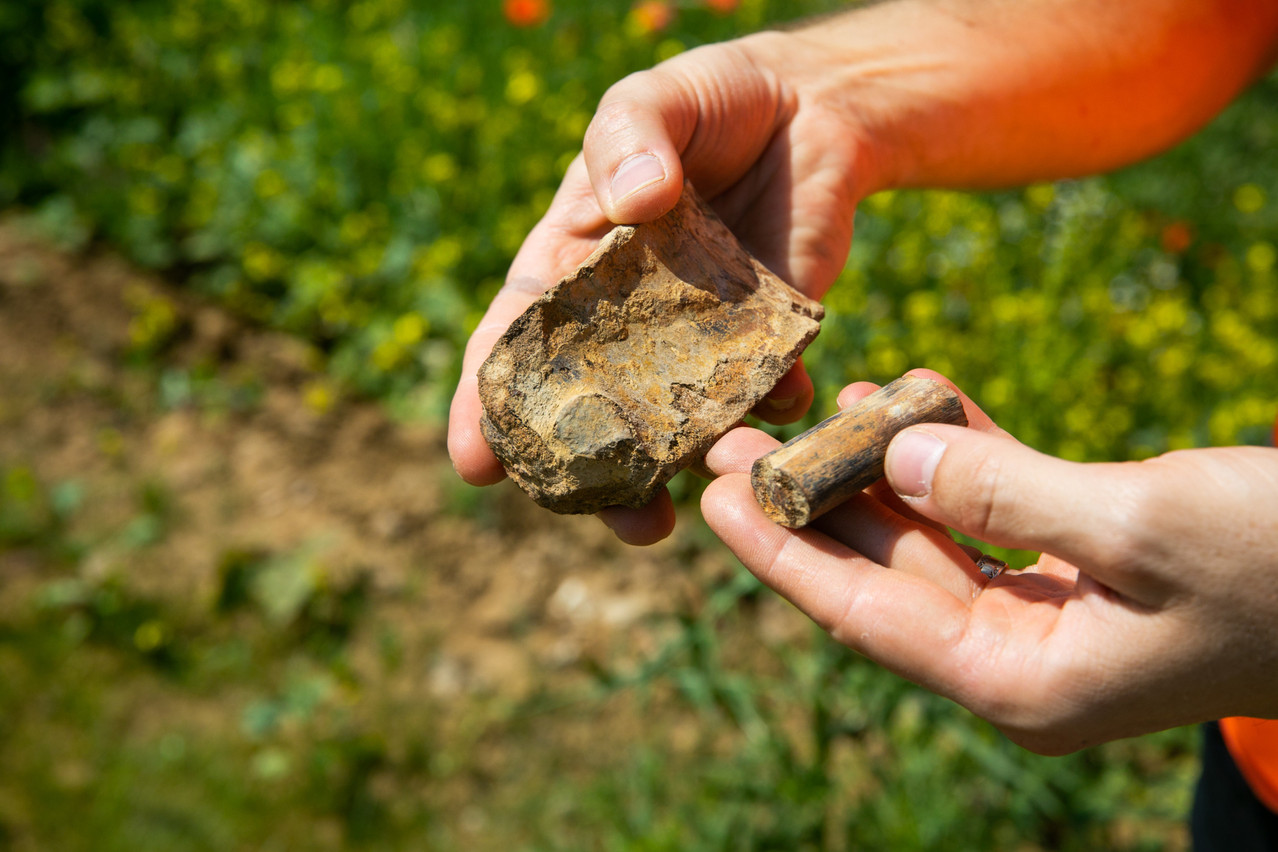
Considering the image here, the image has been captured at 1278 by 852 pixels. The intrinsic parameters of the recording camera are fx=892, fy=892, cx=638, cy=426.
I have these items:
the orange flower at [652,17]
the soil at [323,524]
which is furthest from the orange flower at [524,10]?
the soil at [323,524]

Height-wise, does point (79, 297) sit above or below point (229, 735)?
above

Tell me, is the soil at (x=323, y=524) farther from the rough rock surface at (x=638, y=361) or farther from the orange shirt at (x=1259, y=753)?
the orange shirt at (x=1259, y=753)

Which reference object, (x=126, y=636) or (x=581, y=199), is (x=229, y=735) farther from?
(x=581, y=199)

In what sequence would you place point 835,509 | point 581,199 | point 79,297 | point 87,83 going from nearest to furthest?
point 835,509 < point 581,199 < point 79,297 < point 87,83

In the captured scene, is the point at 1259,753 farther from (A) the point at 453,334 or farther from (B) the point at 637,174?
(A) the point at 453,334

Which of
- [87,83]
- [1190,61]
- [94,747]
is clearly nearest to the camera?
[1190,61]

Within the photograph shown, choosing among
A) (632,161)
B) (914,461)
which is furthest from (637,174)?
(914,461)

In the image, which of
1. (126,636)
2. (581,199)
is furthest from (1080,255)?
(126,636)
